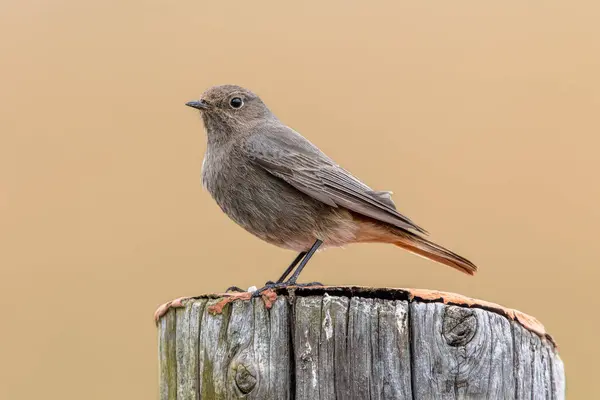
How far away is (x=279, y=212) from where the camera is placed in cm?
569

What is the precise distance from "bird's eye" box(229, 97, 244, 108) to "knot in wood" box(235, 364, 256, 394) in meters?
3.63

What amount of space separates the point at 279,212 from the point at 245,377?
96.3 inches

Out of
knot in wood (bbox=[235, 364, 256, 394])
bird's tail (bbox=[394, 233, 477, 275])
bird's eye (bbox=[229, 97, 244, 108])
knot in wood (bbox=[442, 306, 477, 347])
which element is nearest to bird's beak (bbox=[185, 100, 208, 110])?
bird's eye (bbox=[229, 97, 244, 108])

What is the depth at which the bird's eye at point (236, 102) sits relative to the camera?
6.63 m

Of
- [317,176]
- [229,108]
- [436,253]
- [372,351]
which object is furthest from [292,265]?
[372,351]

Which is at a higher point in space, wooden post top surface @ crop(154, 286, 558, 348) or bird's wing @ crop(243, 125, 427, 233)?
bird's wing @ crop(243, 125, 427, 233)

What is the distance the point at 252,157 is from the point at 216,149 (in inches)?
16.8

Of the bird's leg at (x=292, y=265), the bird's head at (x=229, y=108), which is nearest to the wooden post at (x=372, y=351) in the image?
the bird's leg at (x=292, y=265)

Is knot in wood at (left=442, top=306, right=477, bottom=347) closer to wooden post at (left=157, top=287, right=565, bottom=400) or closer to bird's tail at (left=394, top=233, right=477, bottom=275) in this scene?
wooden post at (left=157, top=287, right=565, bottom=400)

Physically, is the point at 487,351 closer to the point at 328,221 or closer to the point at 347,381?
the point at 347,381

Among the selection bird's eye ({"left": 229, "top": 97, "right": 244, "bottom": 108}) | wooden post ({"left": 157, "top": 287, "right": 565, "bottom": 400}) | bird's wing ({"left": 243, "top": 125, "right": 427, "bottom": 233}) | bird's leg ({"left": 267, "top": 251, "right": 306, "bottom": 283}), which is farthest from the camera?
bird's eye ({"left": 229, "top": 97, "right": 244, "bottom": 108})

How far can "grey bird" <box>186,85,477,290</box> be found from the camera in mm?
5727

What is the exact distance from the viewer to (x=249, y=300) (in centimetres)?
357

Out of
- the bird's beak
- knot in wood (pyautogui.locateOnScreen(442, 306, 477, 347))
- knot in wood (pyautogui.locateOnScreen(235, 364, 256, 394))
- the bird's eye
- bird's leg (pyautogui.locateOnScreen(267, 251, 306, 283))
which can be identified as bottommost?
knot in wood (pyautogui.locateOnScreen(235, 364, 256, 394))
